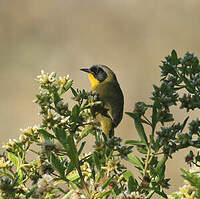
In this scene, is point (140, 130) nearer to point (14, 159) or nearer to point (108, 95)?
point (14, 159)

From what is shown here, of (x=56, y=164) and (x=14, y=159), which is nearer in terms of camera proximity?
(x=56, y=164)

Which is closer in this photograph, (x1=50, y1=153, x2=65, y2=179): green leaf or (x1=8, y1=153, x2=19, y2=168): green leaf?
(x1=50, y1=153, x2=65, y2=179): green leaf

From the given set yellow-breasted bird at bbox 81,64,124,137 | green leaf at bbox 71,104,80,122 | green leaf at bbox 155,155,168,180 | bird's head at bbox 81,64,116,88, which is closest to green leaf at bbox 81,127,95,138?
green leaf at bbox 71,104,80,122

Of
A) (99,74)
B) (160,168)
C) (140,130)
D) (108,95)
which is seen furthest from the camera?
(99,74)

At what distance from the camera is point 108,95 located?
2008mm

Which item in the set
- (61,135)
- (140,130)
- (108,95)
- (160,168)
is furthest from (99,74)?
(61,135)

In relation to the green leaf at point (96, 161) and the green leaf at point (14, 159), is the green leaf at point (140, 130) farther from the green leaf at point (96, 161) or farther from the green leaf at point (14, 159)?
the green leaf at point (14, 159)

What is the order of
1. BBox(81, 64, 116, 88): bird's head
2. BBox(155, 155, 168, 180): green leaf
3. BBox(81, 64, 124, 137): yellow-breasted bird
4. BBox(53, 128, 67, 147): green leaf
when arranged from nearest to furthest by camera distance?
1. BBox(53, 128, 67, 147): green leaf
2. BBox(155, 155, 168, 180): green leaf
3. BBox(81, 64, 124, 137): yellow-breasted bird
4. BBox(81, 64, 116, 88): bird's head

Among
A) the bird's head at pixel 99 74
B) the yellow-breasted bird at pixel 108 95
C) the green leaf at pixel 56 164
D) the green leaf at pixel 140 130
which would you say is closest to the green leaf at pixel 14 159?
the green leaf at pixel 56 164

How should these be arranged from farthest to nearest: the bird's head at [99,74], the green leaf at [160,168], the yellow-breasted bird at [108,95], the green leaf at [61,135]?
the bird's head at [99,74], the yellow-breasted bird at [108,95], the green leaf at [160,168], the green leaf at [61,135]

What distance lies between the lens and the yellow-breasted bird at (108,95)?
5.65 feet

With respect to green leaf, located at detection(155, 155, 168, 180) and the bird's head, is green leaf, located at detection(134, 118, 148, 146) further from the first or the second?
the bird's head

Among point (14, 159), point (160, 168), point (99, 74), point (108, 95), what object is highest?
point (99, 74)

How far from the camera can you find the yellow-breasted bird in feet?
5.65
